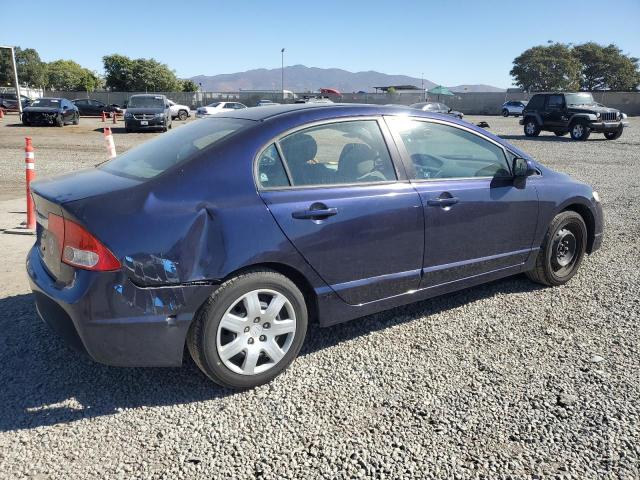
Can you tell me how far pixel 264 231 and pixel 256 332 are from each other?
0.59m

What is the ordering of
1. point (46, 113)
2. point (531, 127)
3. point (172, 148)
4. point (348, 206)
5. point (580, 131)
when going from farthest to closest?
point (46, 113)
point (531, 127)
point (580, 131)
point (172, 148)
point (348, 206)

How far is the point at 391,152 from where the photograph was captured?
357cm

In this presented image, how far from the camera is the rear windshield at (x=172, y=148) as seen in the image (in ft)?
10.1

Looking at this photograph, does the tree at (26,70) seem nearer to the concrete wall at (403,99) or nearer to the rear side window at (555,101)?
the concrete wall at (403,99)

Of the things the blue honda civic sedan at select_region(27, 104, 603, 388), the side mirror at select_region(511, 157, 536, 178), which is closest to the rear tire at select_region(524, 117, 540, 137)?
the side mirror at select_region(511, 157, 536, 178)

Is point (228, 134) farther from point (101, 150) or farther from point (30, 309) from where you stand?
point (101, 150)

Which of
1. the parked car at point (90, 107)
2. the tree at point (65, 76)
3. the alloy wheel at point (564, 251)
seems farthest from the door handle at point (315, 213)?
the tree at point (65, 76)

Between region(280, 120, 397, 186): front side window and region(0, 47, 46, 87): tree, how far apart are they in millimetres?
96448

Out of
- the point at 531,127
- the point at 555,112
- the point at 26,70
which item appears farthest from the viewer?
the point at 26,70

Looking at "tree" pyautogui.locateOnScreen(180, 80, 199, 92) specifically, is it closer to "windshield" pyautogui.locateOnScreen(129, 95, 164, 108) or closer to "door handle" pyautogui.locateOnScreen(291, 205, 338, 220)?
"windshield" pyautogui.locateOnScreen(129, 95, 164, 108)

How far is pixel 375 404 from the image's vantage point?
9.48ft

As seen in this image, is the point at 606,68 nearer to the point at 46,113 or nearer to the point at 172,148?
the point at 46,113

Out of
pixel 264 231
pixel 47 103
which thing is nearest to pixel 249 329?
pixel 264 231

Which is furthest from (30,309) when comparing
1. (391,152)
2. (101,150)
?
(101,150)
